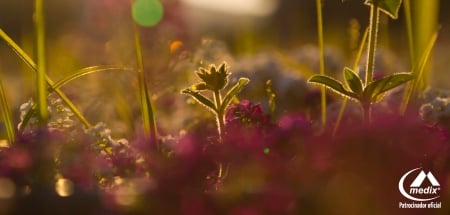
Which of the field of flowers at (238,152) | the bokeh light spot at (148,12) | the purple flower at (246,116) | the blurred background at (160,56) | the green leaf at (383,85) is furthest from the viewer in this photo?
the bokeh light spot at (148,12)

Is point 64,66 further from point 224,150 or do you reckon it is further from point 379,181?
point 379,181

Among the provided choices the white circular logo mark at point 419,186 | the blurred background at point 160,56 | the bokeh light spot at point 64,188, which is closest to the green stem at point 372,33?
the white circular logo mark at point 419,186

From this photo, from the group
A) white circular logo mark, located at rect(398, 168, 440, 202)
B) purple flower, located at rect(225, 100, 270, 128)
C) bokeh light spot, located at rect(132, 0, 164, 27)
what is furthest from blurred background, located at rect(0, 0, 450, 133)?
white circular logo mark, located at rect(398, 168, 440, 202)

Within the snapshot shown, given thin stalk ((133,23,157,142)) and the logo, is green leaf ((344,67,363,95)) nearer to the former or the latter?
the logo

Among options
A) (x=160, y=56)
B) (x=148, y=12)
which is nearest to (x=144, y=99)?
(x=160, y=56)

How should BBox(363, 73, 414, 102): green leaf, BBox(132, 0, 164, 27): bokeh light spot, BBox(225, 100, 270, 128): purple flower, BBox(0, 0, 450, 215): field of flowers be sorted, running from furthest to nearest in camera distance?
BBox(132, 0, 164, 27): bokeh light spot, BBox(225, 100, 270, 128): purple flower, BBox(363, 73, 414, 102): green leaf, BBox(0, 0, 450, 215): field of flowers

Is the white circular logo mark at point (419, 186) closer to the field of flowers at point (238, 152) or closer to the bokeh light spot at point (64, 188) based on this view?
the field of flowers at point (238, 152)
